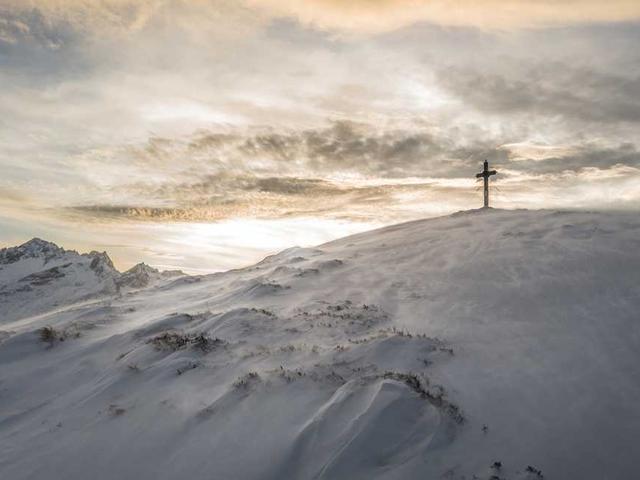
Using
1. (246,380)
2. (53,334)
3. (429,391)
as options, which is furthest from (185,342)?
(429,391)

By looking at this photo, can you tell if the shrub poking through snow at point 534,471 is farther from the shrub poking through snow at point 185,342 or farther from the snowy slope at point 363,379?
the shrub poking through snow at point 185,342

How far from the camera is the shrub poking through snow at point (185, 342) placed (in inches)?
411

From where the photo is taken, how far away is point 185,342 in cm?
1068

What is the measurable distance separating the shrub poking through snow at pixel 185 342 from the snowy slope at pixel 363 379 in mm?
50

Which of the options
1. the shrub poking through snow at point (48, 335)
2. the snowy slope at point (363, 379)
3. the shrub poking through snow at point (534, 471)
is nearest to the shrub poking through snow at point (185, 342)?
the snowy slope at point (363, 379)

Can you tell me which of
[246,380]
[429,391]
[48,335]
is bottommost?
[48,335]

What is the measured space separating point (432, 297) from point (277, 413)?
6262 millimetres

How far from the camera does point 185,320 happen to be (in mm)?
13000

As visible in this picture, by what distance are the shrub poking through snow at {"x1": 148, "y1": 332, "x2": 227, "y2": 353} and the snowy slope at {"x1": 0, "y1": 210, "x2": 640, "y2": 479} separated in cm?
5

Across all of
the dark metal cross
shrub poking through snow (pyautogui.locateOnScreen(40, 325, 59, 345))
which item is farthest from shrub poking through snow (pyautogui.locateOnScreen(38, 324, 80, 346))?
the dark metal cross

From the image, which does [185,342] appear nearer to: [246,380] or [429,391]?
[246,380]

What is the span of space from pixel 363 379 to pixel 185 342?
16.1 ft

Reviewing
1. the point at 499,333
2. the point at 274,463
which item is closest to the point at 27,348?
the point at 274,463

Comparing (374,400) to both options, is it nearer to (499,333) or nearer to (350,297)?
(499,333)
